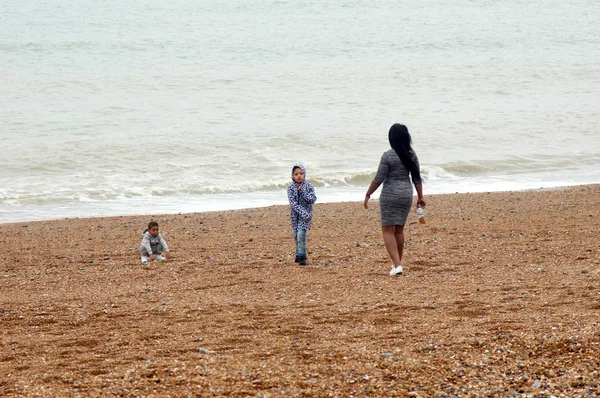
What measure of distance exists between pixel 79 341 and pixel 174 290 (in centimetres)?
204

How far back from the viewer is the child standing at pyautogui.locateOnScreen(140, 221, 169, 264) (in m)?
9.54

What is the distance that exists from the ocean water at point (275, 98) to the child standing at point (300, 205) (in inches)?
312

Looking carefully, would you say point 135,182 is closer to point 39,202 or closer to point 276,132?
point 39,202

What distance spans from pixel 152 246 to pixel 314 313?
3.87 metres

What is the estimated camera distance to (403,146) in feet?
25.3

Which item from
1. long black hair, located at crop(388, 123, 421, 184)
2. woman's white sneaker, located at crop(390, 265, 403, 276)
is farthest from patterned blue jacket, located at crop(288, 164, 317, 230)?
long black hair, located at crop(388, 123, 421, 184)

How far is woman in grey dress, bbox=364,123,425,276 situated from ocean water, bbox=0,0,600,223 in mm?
9077

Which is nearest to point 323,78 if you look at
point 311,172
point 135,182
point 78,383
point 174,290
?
point 311,172

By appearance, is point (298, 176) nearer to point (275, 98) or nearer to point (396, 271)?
point (396, 271)

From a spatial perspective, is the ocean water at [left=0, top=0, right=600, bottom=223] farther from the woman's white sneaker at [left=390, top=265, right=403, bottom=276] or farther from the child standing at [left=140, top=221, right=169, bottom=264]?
the woman's white sneaker at [left=390, top=265, right=403, bottom=276]

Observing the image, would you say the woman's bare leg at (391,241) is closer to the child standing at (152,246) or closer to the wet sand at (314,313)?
the wet sand at (314,313)

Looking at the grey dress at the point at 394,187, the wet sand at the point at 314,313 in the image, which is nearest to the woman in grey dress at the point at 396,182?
the grey dress at the point at 394,187

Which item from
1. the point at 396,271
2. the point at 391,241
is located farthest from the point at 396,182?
the point at 396,271

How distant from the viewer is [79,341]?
575cm
